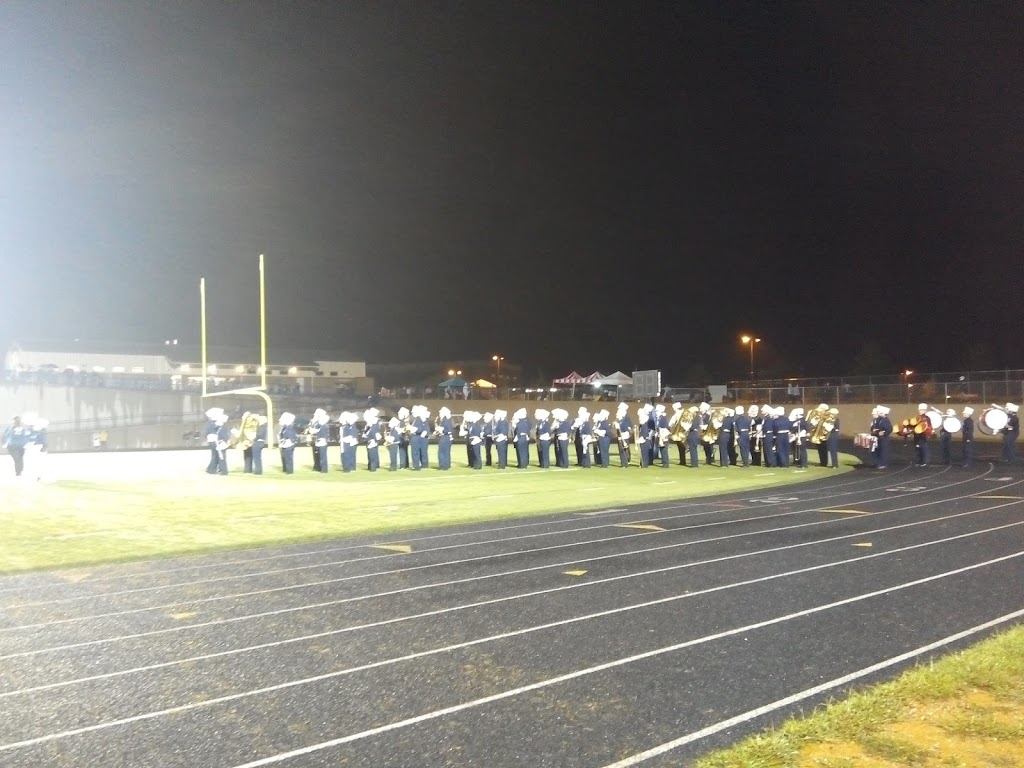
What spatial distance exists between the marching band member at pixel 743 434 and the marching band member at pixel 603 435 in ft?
9.89

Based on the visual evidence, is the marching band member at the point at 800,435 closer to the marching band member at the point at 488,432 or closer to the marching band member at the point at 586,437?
the marching band member at the point at 586,437

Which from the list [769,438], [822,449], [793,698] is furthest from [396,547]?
[822,449]

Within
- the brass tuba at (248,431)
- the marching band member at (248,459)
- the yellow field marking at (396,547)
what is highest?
the brass tuba at (248,431)

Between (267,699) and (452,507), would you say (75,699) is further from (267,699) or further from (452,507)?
(452,507)

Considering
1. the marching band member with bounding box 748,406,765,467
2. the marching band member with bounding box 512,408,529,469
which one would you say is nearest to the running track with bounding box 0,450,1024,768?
the marching band member with bounding box 512,408,529,469

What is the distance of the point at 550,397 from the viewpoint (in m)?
42.3

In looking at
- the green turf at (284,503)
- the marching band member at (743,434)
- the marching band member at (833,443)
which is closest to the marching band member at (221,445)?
the green turf at (284,503)

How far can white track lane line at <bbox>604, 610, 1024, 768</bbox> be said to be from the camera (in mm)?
3874

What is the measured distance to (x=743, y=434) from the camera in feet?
68.6

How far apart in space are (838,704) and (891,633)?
1657mm

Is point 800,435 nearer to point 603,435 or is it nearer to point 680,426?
point 680,426

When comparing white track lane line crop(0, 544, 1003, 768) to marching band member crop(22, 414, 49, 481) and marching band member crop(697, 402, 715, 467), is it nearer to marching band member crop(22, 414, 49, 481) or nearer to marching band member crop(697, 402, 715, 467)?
marching band member crop(22, 414, 49, 481)

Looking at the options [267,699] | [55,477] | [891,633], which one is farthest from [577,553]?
[55,477]

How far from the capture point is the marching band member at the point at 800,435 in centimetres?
2077
